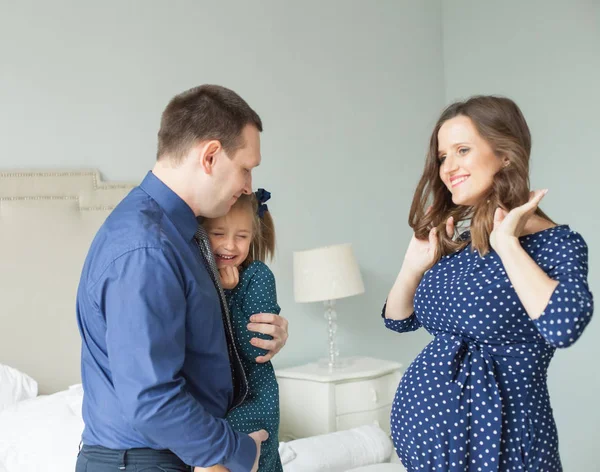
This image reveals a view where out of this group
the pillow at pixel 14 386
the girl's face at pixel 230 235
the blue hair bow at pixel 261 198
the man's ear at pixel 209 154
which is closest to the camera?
the man's ear at pixel 209 154

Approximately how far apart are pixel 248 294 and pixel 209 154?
1.46 feet

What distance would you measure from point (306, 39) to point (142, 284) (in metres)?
2.80

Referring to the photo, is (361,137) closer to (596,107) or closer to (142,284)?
(596,107)

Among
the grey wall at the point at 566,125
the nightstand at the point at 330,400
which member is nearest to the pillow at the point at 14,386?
the nightstand at the point at 330,400

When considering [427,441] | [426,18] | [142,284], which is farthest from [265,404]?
[426,18]

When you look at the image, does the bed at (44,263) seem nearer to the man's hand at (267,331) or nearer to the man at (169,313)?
the man's hand at (267,331)

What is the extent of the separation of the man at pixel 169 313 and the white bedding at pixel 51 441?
0.88 m

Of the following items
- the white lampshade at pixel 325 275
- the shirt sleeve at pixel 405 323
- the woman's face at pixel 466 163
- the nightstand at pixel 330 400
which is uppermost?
the woman's face at pixel 466 163

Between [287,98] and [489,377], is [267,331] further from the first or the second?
[287,98]

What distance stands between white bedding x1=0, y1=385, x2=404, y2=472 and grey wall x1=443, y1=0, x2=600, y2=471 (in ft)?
4.77

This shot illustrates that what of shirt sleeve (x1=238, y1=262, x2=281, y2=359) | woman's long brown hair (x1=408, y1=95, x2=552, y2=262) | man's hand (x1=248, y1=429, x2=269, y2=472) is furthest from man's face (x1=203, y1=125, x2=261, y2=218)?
woman's long brown hair (x1=408, y1=95, x2=552, y2=262)

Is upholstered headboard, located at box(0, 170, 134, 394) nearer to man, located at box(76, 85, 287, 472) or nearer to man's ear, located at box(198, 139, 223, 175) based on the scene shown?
man, located at box(76, 85, 287, 472)

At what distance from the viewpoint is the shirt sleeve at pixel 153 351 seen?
111 cm

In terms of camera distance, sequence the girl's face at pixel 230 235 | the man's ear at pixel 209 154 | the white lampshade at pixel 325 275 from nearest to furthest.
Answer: the man's ear at pixel 209 154
the girl's face at pixel 230 235
the white lampshade at pixel 325 275
